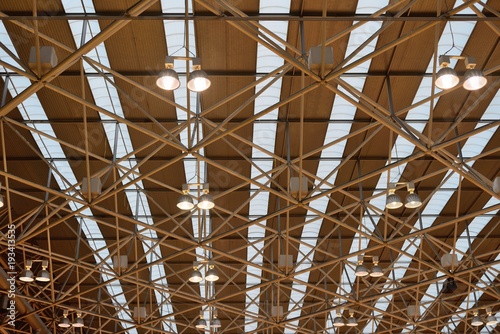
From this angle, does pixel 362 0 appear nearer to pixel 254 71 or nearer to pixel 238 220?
pixel 254 71

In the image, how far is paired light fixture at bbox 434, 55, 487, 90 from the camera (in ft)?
61.6

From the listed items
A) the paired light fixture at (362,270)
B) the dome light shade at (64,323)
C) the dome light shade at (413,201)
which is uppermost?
the dome light shade at (64,323)

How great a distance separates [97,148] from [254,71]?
9.42 metres

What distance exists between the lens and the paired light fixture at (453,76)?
18766 mm

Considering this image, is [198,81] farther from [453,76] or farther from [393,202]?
[393,202]

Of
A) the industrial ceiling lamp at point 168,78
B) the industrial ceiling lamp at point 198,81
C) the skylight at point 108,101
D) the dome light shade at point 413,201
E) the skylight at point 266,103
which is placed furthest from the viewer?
the dome light shade at point 413,201

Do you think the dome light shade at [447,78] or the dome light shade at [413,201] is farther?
the dome light shade at [413,201]

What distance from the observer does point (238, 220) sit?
3678cm

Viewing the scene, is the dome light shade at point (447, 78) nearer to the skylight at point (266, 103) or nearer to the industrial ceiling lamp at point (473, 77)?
the industrial ceiling lamp at point (473, 77)

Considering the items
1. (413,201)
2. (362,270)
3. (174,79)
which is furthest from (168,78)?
(362,270)

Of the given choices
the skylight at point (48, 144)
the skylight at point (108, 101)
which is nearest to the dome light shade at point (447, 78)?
the skylight at point (108, 101)

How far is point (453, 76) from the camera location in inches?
737

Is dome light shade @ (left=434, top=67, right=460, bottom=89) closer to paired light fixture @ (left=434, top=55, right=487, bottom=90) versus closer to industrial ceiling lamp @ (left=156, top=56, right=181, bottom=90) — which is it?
paired light fixture @ (left=434, top=55, right=487, bottom=90)

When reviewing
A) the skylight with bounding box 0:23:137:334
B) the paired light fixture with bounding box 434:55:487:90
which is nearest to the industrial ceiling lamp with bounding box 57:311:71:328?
the skylight with bounding box 0:23:137:334
